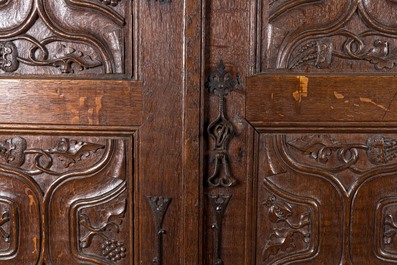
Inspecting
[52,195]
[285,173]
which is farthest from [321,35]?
[52,195]

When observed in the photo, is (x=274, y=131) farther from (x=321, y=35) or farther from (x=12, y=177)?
(x=12, y=177)

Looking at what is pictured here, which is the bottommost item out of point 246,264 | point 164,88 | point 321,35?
point 246,264

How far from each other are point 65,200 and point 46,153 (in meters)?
0.12

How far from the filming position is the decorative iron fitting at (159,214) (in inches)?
47.0

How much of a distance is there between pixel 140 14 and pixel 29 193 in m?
0.51

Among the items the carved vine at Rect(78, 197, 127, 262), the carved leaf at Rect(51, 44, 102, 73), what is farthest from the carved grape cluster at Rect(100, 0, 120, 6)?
the carved vine at Rect(78, 197, 127, 262)

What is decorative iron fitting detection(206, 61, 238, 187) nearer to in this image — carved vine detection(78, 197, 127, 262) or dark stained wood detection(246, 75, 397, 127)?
dark stained wood detection(246, 75, 397, 127)

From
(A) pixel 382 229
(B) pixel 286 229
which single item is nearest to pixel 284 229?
(B) pixel 286 229

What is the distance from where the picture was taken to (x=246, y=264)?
1.22 meters

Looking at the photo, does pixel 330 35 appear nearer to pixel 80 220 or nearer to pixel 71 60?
pixel 71 60

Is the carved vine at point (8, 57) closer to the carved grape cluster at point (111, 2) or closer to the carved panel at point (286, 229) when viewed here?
the carved grape cluster at point (111, 2)

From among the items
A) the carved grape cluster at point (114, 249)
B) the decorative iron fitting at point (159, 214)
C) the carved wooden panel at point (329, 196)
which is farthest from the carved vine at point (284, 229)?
the carved grape cluster at point (114, 249)

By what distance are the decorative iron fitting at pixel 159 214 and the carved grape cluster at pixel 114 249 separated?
9 cm

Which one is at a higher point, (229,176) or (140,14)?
(140,14)
